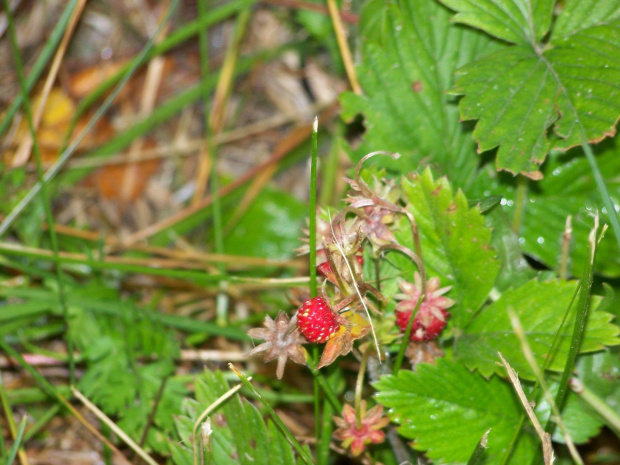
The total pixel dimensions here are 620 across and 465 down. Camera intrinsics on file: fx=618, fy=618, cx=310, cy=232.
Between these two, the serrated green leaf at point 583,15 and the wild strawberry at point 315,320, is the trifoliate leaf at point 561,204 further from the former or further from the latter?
the wild strawberry at point 315,320

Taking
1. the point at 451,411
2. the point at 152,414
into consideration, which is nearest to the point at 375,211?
the point at 451,411

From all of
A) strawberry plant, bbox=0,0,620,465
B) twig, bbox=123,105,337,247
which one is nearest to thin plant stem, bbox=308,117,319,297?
strawberry plant, bbox=0,0,620,465

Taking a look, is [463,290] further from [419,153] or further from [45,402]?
[45,402]

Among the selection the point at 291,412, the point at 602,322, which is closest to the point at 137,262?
the point at 291,412

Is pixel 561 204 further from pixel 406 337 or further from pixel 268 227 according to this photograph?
pixel 268 227

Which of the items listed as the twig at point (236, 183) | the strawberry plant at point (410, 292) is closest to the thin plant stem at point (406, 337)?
the strawberry plant at point (410, 292)

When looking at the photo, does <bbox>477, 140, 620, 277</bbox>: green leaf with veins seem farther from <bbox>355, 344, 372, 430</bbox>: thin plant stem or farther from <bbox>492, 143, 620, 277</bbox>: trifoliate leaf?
<bbox>355, 344, 372, 430</bbox>: thin plant stem
